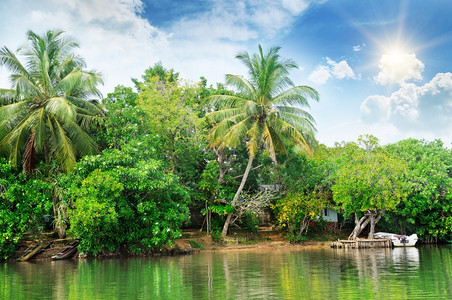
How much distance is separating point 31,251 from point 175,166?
356 inches

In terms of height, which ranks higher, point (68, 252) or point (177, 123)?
point (177, 123)

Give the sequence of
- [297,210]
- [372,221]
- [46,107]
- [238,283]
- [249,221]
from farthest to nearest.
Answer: [249,221] < [297,210] < [372,221] < [46,107] < [238,283]

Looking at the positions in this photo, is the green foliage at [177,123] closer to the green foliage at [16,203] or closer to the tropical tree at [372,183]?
the green foliage at [16,203]

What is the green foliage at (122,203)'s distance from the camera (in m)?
17.5

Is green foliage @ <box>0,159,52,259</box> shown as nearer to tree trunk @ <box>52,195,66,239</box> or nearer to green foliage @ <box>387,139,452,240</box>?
tree trunk @ <box>52,195,66,239</box>

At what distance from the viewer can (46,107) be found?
60.4ft

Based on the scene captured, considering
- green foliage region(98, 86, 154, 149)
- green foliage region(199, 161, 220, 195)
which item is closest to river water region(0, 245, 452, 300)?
green foliage region(98, 86, 154, 149)

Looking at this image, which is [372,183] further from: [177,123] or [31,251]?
[31,251]

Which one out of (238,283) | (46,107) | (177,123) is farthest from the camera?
(177,123)

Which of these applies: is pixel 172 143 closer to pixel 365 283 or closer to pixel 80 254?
pixel 80 254

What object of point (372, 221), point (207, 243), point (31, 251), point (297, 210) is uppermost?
point (297, 210)

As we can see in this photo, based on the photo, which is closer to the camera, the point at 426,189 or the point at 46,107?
the point at 46,107

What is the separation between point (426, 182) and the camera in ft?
80.9

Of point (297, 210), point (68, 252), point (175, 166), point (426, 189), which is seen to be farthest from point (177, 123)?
point (426, 189)
